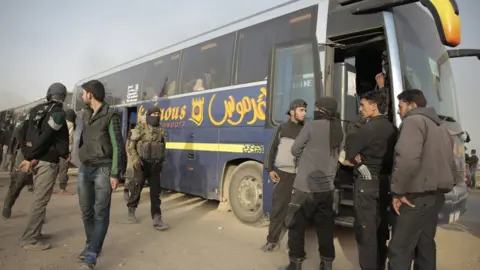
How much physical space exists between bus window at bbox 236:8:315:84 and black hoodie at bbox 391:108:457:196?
2600 mm

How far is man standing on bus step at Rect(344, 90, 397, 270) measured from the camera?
10.7ft

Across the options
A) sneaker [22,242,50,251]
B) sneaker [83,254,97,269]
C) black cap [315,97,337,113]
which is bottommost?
sneaker [22,242,50,251]

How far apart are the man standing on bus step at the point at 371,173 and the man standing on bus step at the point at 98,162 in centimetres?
236

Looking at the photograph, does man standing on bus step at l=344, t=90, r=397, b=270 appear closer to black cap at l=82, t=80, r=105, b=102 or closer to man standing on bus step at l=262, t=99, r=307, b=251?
man standing on bus step at l=262, t=99, r=307, b=251

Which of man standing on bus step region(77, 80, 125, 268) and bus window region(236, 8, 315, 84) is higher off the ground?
bus window region(236, 8, 315, 84)

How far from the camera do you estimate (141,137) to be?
5375 millimetres

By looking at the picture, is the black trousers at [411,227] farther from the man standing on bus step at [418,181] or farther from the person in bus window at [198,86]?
the person in bus window at [198,86]

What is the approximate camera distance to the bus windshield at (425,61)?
4449 mm

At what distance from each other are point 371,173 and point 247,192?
2764 millimetres

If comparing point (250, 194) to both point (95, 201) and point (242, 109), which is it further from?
point (95, 201)

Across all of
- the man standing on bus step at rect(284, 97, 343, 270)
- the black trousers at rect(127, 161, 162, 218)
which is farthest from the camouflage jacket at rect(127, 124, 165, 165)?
the man standing on bus step at rect(284, 97, 343, 270)

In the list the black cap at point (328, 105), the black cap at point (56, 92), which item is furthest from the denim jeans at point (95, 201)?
the black cap at point (328, 105)

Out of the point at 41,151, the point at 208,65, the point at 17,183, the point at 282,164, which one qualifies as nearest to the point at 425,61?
the point at 282,164

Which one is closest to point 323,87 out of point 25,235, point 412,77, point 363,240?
point 412,77
